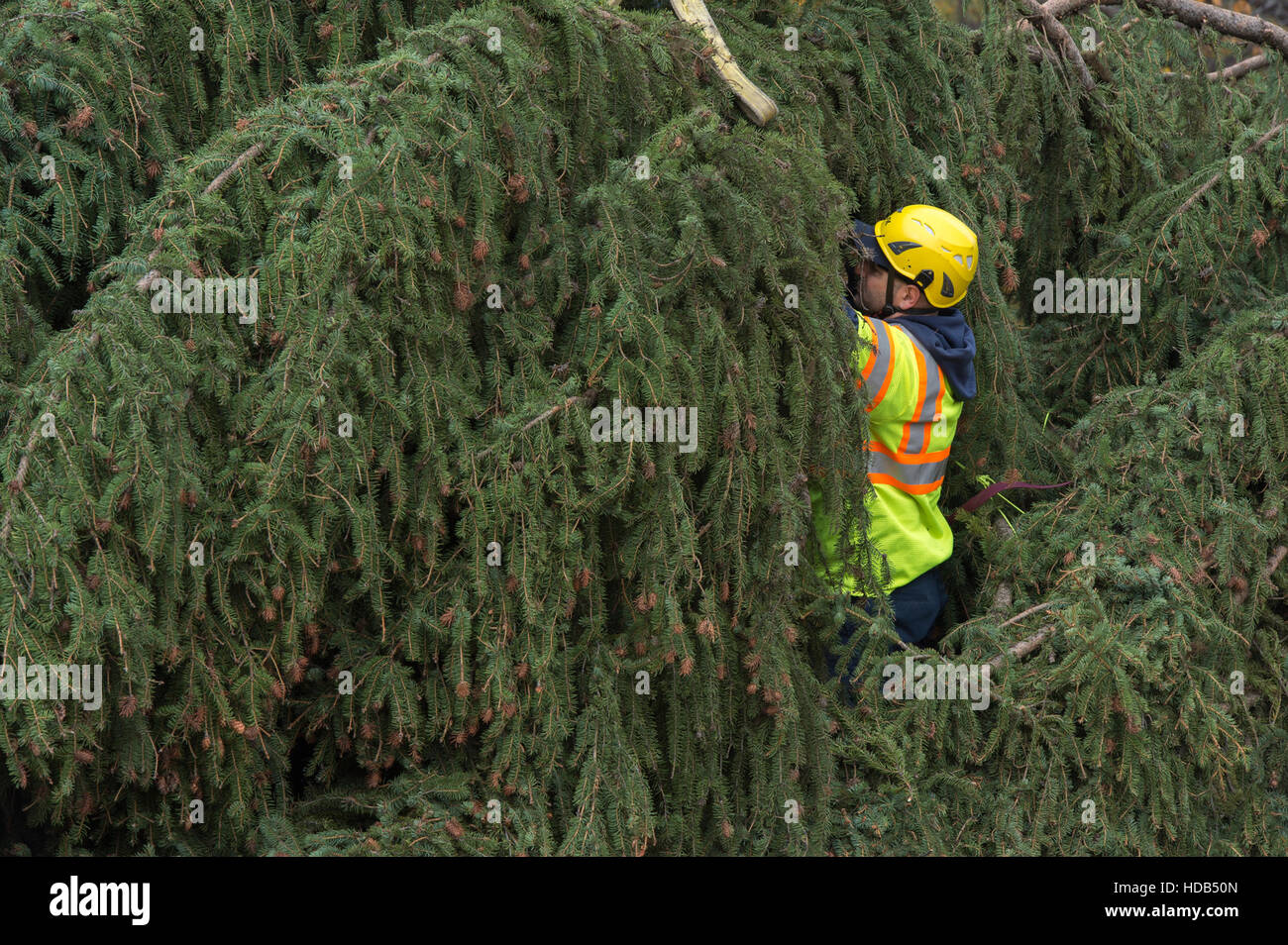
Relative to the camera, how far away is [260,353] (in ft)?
11.1

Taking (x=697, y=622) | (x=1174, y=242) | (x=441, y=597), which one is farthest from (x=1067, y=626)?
(x=441, y=597)

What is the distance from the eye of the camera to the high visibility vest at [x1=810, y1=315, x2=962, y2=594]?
438 cm

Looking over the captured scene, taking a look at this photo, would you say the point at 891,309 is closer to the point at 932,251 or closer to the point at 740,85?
the point at 932,251

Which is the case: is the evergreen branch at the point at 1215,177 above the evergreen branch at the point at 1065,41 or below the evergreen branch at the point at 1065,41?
below

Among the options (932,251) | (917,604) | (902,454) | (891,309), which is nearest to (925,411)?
(902,454)

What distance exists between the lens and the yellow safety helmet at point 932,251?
4.61 m

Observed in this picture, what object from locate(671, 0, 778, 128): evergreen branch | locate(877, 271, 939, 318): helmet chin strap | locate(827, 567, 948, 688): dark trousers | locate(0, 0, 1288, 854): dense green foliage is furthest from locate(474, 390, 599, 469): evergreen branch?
locate(827, 567, 948, 688): dark trousers

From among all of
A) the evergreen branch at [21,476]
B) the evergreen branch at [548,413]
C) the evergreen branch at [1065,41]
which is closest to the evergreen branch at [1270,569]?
the evergreen branch at [1065,41]

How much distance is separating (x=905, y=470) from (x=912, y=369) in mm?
404

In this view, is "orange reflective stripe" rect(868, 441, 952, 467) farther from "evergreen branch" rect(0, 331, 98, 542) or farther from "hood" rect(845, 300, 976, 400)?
"evergreen branch" rect(0, 331, 98, 542)

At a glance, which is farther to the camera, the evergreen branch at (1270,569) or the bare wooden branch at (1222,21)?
the bare wooden branch at (1222,21)

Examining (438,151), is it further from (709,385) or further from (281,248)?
(709,385)

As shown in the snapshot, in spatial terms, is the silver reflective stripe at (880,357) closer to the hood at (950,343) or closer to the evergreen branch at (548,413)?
the hood at (950,343)
